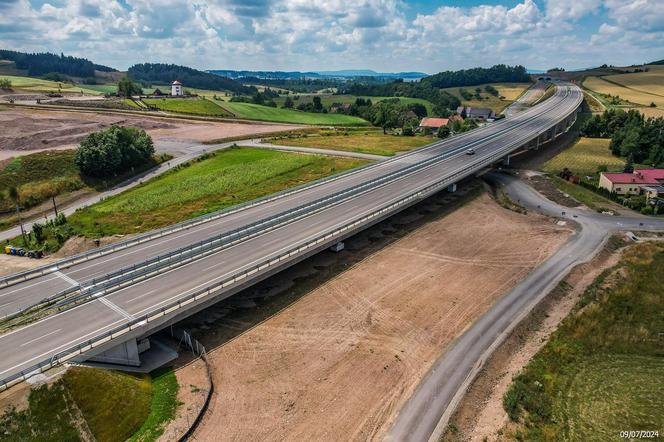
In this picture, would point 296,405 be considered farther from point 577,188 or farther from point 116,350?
point 577,188

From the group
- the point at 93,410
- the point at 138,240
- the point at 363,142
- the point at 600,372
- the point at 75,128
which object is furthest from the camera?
the point at 363,142

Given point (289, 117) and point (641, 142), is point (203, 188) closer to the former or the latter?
point (641, 142)

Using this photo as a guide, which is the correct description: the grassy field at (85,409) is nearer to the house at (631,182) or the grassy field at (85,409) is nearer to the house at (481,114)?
the house at (631,182)

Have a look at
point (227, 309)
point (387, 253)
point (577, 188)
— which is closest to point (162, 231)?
point (227, 309)

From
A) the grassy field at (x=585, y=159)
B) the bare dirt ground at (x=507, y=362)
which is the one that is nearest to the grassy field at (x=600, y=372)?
the bare dirt ground at (x=507, y=362)
